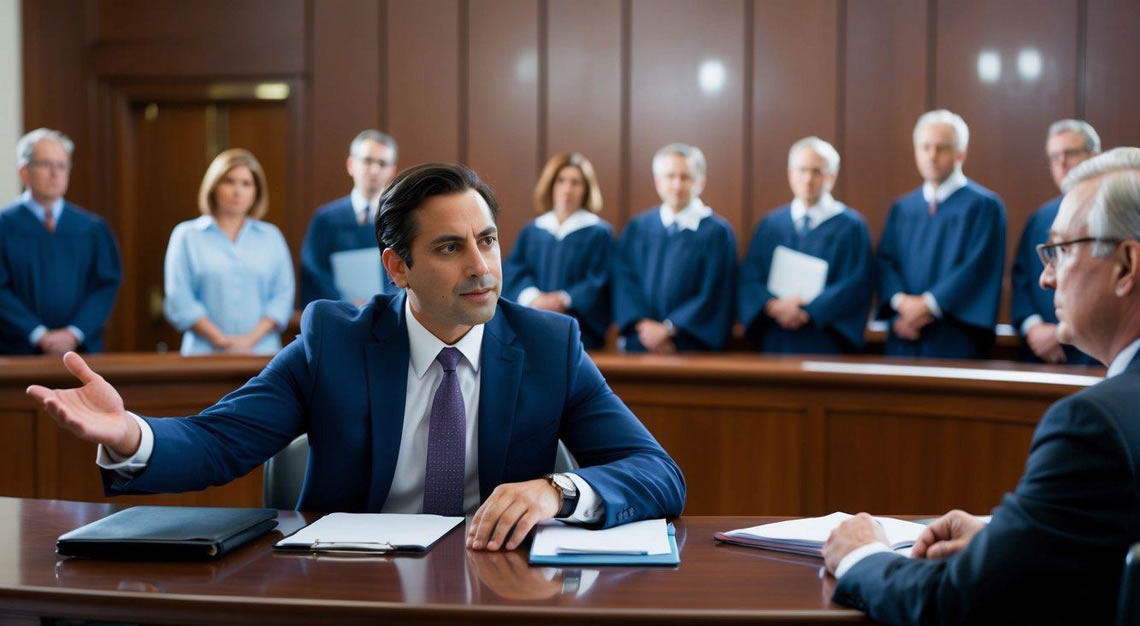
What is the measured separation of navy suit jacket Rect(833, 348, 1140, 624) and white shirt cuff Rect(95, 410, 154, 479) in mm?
1260

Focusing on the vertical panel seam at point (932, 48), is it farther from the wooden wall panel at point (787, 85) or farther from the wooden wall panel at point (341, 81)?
the wooden wall panel at point (341, 81)

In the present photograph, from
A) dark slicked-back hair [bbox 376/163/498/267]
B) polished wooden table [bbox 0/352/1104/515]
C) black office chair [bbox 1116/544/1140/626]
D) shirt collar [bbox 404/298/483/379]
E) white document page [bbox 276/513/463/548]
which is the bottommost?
polished wooden table [bbox 0/352/1104/515]

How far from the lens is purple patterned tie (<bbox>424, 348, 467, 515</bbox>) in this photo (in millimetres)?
2182

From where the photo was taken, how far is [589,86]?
303 inches

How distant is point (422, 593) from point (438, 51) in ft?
22.2

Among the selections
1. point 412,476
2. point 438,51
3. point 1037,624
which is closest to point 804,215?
point 438,51

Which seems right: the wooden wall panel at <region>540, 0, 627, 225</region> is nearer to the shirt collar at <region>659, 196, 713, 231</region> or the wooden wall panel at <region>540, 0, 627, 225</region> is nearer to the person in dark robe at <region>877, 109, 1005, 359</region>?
the shirt collar at <region>659, 196, 713, 231</region>

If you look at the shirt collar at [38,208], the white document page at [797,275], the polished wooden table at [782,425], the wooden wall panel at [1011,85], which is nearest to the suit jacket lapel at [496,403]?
the polished wooden table at [782,425]

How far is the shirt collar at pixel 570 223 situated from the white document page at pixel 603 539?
3.96 metres

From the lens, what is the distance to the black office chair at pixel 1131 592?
1.18 meters

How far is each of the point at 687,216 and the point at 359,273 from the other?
5.61 ft

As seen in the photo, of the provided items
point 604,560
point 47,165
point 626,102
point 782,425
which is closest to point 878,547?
point 604,560

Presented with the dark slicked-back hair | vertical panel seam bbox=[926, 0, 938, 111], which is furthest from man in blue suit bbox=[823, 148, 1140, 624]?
vertical panel seam bbox=[926, 0, 938, 111]

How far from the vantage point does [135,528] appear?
68.7 inches
